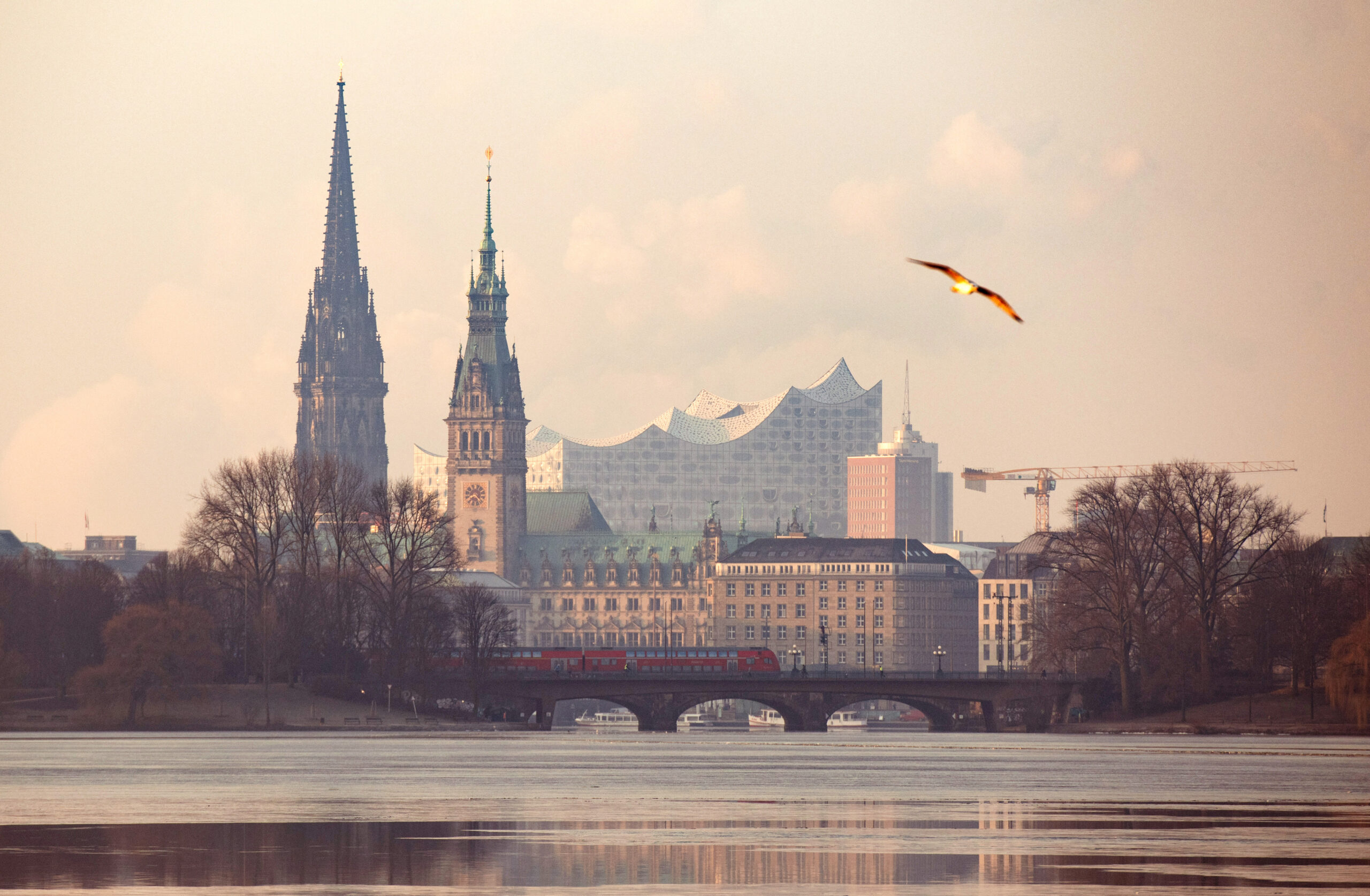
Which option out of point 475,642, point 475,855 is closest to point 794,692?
point 475,642

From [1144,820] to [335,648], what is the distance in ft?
354

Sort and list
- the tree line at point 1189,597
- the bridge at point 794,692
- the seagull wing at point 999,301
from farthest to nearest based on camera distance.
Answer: the bridge at point 794,692 < the tree line at point 1189,597 < the seagull wing at point 999,301

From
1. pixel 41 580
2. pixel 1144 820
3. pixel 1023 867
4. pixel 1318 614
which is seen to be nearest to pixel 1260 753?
pixel 1318 614

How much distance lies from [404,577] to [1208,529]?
179 ft

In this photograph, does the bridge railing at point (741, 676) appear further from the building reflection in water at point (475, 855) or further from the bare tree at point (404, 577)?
A: the building reflection in water at point (475, 855)

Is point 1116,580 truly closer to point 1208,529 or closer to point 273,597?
point 1208,529

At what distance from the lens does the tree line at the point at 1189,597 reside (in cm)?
15325

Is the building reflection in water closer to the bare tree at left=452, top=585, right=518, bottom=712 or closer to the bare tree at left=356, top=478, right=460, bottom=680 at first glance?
the bare tree at left=356, top=478, right=460, bottom=680

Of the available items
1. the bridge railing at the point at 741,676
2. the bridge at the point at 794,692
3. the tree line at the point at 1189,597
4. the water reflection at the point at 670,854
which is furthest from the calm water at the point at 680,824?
the bridge railing at the point at 741,676

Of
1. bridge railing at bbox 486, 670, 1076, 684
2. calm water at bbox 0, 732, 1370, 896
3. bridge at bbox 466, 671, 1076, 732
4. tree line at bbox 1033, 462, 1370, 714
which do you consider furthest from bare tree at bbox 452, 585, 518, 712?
calm water at bbox 0, 732, 1370, 896

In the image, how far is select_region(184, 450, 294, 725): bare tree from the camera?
Result: 16662cm

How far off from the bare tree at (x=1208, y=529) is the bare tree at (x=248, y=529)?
5684 cm

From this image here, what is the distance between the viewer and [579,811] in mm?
71250

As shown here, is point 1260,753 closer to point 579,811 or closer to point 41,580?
point 579,811
